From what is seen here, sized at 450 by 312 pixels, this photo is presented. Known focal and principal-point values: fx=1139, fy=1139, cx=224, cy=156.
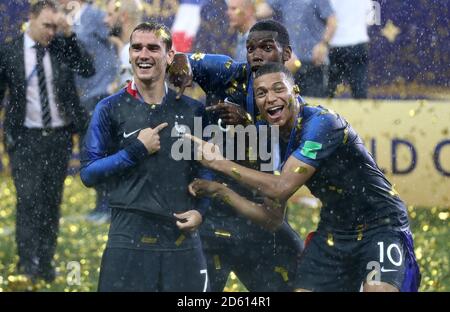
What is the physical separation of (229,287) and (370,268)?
992 mm

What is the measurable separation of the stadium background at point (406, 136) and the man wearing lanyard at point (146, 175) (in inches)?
31.7

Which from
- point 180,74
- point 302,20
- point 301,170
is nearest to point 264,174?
point 301,170

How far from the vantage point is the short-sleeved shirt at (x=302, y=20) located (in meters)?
4.75

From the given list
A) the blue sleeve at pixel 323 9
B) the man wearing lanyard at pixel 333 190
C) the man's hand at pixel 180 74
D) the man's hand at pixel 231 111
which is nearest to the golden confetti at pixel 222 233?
the man wearing lanyard at pixel 333 190

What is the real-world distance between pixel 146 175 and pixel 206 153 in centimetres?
25

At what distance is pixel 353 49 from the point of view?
508cm

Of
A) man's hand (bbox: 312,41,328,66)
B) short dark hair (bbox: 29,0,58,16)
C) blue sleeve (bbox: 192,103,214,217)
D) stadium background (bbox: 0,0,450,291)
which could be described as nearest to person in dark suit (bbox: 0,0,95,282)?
short dark hair (bbox: 29,0,58,16)

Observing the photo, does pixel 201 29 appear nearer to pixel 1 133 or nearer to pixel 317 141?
pixel 317 141

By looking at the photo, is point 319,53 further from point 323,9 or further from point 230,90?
point 230,90

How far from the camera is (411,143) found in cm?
535

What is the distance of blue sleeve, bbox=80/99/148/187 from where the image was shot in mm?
4246

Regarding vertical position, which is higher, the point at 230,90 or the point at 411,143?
the point at 230,90

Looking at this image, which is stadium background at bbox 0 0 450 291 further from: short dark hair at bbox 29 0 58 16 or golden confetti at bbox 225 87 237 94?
golden confetti at bbox 225 87 237 94
